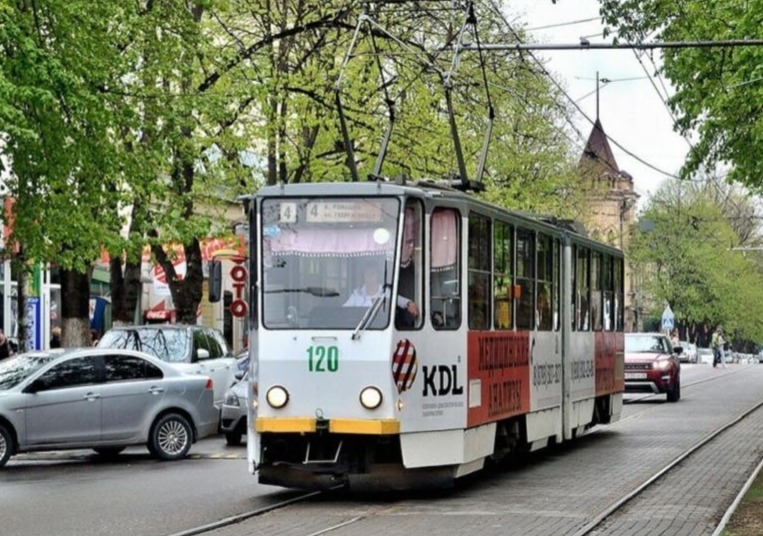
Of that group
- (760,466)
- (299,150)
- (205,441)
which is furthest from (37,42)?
(299,150)

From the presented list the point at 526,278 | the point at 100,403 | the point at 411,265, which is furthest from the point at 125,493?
the point at 526,278

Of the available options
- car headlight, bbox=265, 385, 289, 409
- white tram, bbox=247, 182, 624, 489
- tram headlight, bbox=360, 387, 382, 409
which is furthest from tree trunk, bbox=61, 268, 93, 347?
tram headlight, bbox=360, 387, 382, 409

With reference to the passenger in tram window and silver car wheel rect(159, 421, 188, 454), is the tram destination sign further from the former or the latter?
silver car wheel rect(159, 421, 188, 454)

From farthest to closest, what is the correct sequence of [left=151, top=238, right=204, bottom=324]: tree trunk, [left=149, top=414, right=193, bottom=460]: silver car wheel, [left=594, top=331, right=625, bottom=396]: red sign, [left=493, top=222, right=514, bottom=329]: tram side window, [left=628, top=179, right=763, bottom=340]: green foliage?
1. [left=628, top=179, right=763, bottom=340]: green foliage
2. [left=151, top=238, right=204, bottom=324]: tree trunk
3. [left=594, top=331, right=625, bottom=396]: red sign
4. [left=149, top=414, right=193, bottom=460]: silver car wheel
5. [left=493, top=222, right=514, bottom=329]: tram side window

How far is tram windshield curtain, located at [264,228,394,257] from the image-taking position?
1571 centimetres

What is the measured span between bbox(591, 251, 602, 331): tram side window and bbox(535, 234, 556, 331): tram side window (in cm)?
317

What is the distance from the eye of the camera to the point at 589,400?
24000 mm

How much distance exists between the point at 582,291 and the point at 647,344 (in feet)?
54.1

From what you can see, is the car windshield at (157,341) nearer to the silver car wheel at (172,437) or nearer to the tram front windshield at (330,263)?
the silver car wheel at (172,437)

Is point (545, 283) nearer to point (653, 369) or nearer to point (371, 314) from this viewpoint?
point (371, 314)

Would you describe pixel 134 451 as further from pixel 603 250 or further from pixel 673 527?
pixel 673 527

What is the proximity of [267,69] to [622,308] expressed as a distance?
30.6 ft

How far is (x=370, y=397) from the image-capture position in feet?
50.4

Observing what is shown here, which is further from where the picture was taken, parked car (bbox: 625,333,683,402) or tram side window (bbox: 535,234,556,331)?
parked car (bbox: 625,333,683,402)
